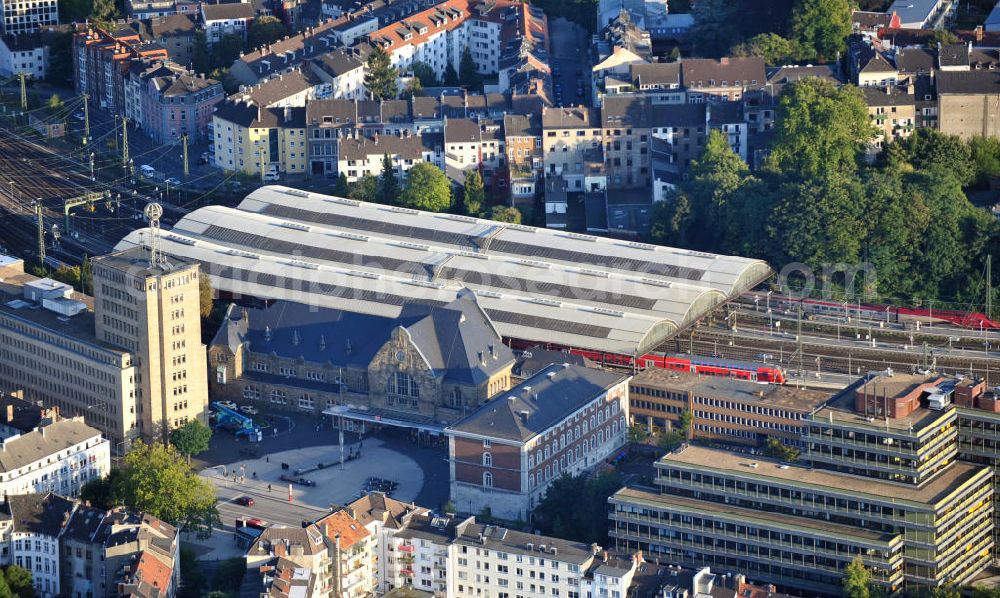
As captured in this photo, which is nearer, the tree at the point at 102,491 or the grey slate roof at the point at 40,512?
the grey slate roof at the point at 40,512

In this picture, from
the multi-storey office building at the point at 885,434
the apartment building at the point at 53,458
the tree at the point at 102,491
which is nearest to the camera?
the multi-storey office building at the point at 885,434

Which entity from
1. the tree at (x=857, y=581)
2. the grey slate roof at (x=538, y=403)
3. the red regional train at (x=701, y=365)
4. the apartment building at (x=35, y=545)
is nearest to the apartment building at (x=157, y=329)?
the apartment building at (x=35, y=545)

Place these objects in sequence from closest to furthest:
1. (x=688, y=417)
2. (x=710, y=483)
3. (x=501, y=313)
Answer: (x=710, y=483) < (x=688, y=417) < (x=501, y=313)

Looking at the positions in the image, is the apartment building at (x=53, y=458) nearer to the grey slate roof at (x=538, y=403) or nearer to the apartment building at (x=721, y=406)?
the grey slate roof at (x=538, y=403)

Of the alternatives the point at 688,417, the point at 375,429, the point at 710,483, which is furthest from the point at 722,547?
the point at 375,429

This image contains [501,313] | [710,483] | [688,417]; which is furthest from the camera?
[501,313]

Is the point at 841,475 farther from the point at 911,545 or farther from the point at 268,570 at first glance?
the point at 268,570
